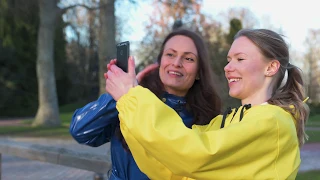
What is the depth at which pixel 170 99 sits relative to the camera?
192cm

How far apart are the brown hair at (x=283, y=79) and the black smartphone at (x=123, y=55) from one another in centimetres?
44

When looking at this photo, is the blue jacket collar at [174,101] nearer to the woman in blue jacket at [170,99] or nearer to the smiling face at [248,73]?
the woman in blue jacket at [170,99]

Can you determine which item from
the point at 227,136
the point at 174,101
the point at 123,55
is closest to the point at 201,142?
the point at 227,136

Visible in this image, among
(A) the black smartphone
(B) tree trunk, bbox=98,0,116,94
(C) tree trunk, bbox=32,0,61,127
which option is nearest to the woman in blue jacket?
(A) the black smartphone

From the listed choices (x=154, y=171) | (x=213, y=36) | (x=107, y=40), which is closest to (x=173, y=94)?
(x=154, y=171)

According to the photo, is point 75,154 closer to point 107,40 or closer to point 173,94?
point 173,94

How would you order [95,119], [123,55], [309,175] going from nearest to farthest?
1. [123,55]
2. [95,119]
3. [309,175]

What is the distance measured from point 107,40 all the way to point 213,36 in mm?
10646

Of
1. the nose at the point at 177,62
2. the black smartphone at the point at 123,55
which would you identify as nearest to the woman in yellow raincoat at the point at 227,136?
→ the black smartphone at the point at 123,55

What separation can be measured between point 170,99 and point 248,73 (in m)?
0.64

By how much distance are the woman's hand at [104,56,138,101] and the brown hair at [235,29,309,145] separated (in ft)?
1.38

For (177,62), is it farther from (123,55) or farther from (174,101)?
(123,55)

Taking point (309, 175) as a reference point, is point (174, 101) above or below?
above

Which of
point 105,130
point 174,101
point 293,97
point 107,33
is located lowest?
point 107,33
